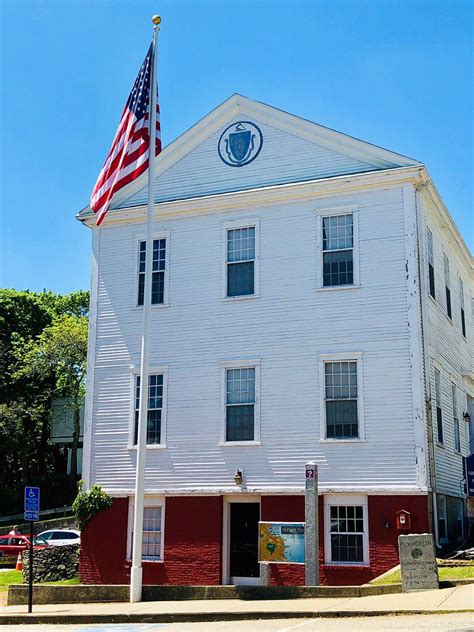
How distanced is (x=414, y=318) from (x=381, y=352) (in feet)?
3.81

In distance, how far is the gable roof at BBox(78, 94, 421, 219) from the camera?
2183 centimetres

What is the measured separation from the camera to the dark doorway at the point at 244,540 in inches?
836

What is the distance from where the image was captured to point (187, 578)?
840 inches

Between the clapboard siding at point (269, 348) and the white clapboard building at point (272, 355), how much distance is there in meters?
0.04

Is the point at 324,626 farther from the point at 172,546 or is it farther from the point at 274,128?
the point at 274,128

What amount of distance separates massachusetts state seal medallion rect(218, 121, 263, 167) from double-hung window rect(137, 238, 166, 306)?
304 centimetres

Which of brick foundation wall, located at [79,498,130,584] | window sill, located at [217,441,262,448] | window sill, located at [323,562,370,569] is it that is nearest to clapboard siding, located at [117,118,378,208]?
window sill, located at [217,441,262,448]

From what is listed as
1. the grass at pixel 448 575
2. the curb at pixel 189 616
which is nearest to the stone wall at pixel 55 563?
the curb at pixel 189 616

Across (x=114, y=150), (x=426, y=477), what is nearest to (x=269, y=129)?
(x=114, y=150)

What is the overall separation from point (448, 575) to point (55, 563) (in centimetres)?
1147

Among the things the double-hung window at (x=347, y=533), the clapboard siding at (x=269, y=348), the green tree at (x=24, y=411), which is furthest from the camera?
the green tree at (x=24, y=411)

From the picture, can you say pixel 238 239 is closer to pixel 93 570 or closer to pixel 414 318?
pixel 414 318

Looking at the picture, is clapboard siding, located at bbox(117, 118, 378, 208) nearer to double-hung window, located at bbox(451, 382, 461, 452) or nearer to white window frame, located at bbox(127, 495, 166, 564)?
double-hung window, located at bbox(451, 382, 461, 452)

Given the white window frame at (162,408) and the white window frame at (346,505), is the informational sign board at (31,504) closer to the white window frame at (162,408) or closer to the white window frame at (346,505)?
the white window frame at (162,408)
